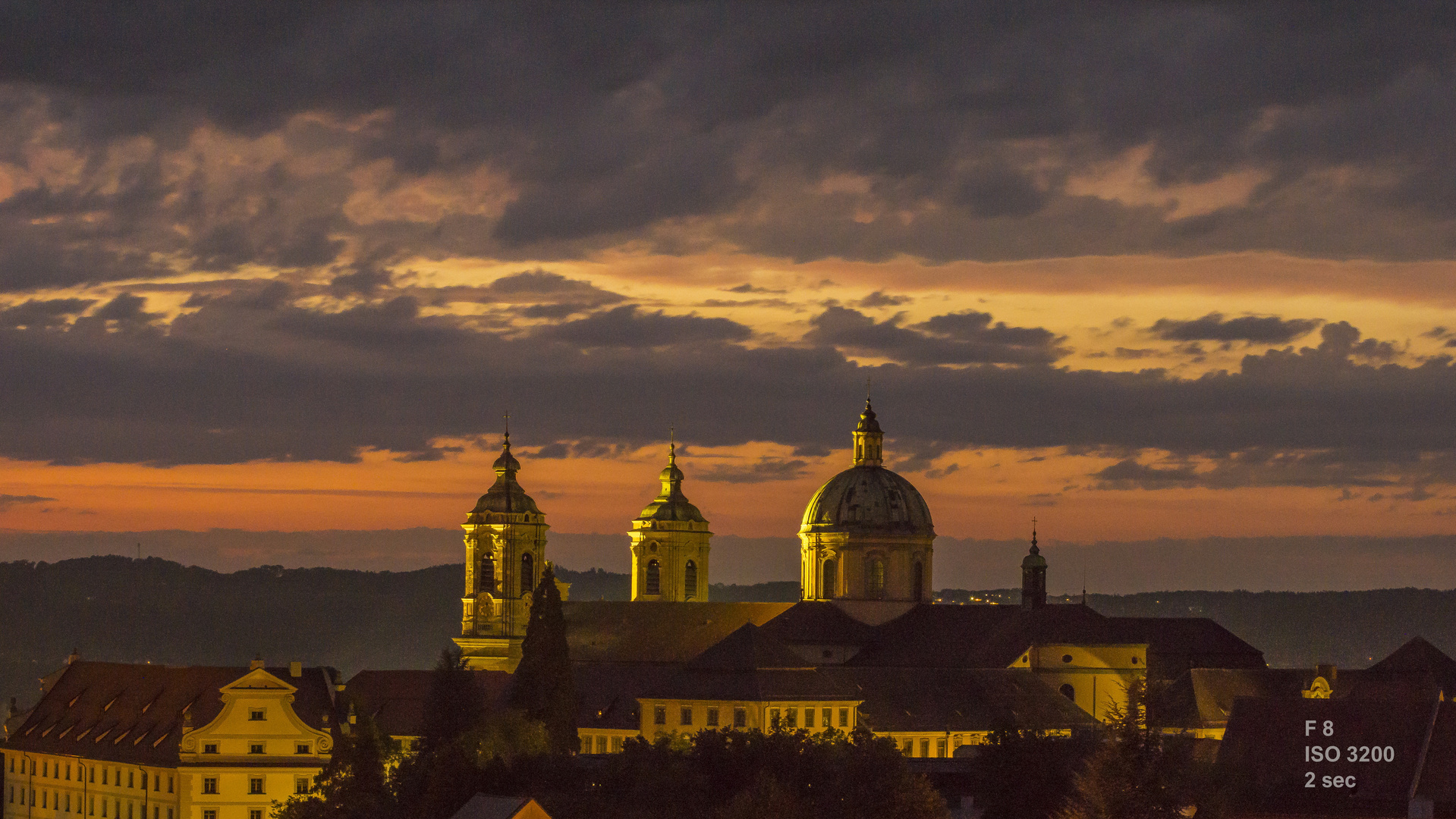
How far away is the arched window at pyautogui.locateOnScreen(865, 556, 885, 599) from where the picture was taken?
176m

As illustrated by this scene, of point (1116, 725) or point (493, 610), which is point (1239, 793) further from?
point (493, 610)

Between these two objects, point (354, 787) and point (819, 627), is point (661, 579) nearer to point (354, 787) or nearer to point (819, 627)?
point (819, 627)

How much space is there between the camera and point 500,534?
598ft

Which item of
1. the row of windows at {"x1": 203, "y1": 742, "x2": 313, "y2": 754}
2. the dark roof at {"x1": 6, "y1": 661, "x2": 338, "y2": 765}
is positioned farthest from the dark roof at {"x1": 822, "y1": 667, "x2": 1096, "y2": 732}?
the row of windows at {"x1": 203, "y1": 742, "x2": 313, "y2": 754}

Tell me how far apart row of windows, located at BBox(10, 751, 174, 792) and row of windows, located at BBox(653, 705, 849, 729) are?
1709 centimetres

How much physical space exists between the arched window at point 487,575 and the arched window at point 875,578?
2189 cm

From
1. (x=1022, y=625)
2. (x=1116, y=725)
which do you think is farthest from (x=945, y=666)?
(x=1116, y=725)

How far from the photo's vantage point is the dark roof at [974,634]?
157 metres

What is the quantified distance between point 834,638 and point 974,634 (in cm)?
780

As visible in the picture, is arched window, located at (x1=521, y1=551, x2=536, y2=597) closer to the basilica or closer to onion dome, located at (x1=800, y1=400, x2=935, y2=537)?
the basilica

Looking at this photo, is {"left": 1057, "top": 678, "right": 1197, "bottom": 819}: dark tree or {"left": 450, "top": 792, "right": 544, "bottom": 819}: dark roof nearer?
{"left": 1057, "top": 678, "right": 1197, "bottom": 819}: dark tree

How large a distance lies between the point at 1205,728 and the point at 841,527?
32.2 metres

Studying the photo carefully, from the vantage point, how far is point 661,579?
187 metres

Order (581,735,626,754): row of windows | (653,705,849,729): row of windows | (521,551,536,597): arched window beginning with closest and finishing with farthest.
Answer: (653,705,849,729): row of windows < (581,735,626,754): row of windows < (521,551,536,597): arched window
